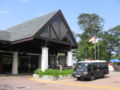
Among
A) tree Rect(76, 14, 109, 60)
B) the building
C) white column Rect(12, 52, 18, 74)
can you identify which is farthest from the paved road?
tree Rect(76, 14, 109, 60)

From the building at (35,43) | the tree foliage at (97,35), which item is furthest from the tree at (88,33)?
the building at (35,43)

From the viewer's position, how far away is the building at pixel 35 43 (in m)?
25.4

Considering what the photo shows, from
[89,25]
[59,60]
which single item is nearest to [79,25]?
[89,25]

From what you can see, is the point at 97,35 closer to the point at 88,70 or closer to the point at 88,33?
the point at 88,33

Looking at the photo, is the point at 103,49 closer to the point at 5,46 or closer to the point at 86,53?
the point at 86,53

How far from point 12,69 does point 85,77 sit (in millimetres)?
11969

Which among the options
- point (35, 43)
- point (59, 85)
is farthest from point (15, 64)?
point (59, 85)

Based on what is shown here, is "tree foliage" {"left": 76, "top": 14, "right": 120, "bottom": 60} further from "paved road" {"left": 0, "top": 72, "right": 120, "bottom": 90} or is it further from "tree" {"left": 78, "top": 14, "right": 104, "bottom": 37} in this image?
"paved road" {"left": 0, "top": 72, "right": 120, "bottom": 90}

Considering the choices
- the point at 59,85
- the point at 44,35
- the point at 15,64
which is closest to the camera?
the point at 59,85

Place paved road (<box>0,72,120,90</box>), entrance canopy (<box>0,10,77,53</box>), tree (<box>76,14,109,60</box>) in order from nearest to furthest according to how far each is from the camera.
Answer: paved road (<box>0,72,120,90</box>), entrance canopy (<box>0,10,77,53</box>), tree (<box>76,14,109,60</box>)

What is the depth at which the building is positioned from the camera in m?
25.4

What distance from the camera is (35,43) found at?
27766 mm

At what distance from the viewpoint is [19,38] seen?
26172mm

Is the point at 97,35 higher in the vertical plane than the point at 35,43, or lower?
higher
